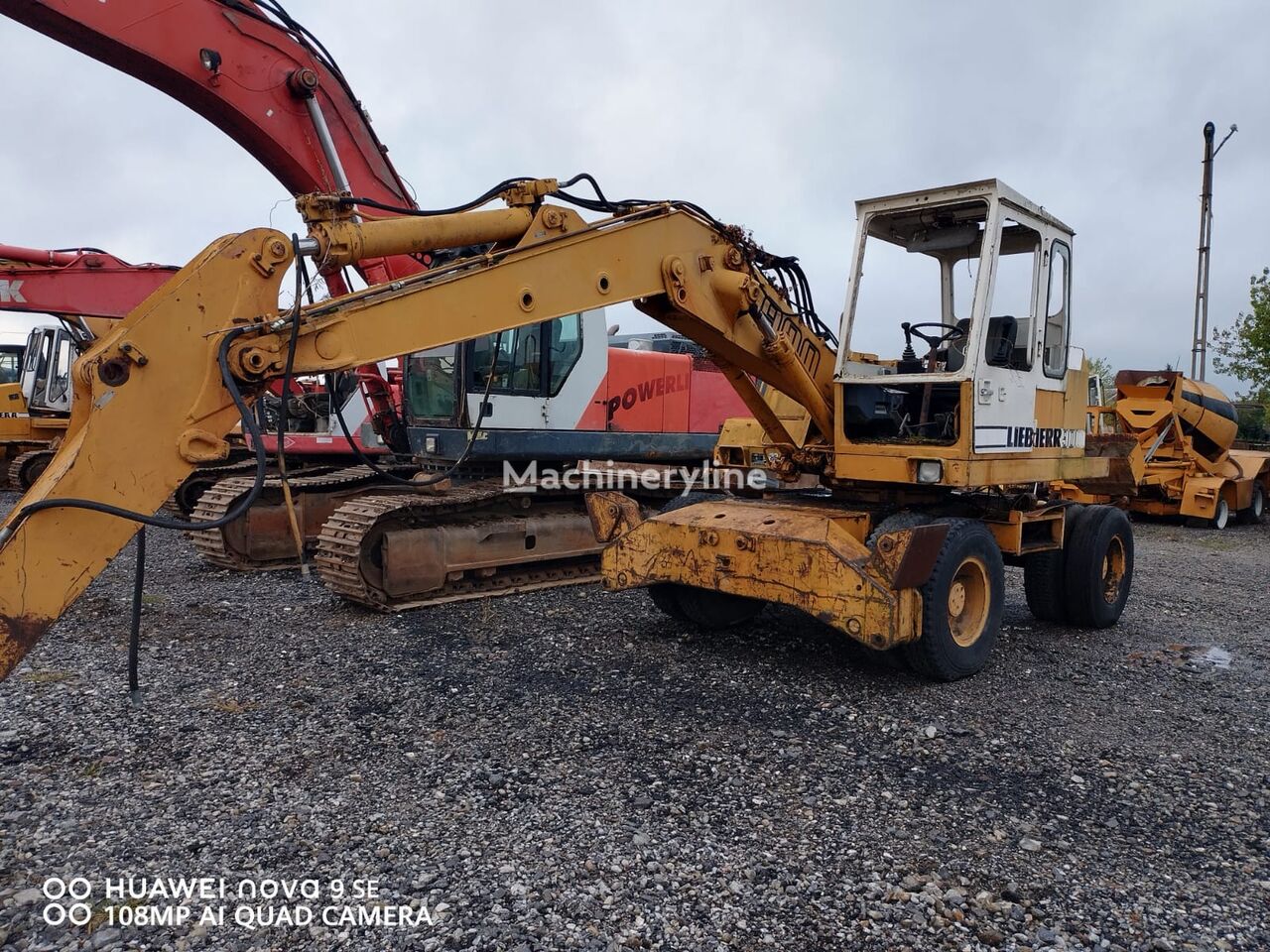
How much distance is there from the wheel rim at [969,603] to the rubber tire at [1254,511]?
12.6 m

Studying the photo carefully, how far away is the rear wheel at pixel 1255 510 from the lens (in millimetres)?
15539

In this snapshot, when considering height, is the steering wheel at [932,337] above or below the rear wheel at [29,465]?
above

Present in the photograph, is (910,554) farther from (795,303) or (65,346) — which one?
(65,346)

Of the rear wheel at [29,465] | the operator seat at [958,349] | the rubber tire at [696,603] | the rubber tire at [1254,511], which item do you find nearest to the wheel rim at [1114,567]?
the operator seat at [958,349]

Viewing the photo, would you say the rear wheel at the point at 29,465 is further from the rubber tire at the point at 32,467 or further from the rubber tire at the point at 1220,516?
the rubber tire at the point at 1220,516

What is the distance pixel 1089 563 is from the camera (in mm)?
6832

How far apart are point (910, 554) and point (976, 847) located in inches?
67.6

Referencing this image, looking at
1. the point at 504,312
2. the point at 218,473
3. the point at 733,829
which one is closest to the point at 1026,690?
the point at 733,829

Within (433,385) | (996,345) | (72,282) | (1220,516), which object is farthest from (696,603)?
(1220,516)

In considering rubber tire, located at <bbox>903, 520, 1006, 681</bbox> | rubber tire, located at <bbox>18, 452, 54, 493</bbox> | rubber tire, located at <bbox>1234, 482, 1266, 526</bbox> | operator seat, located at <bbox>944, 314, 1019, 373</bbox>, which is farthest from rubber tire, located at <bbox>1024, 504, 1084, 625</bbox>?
rubber tire, located at <bbox>18, 452, 54, 493</bbox>

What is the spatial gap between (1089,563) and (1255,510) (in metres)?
11.5

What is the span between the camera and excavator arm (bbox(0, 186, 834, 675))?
314 centimetres

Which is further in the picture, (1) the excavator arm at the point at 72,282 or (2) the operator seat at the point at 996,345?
(1) the excavator arm at the point at 72,282

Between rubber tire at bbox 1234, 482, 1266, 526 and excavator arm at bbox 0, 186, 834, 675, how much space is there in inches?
553
